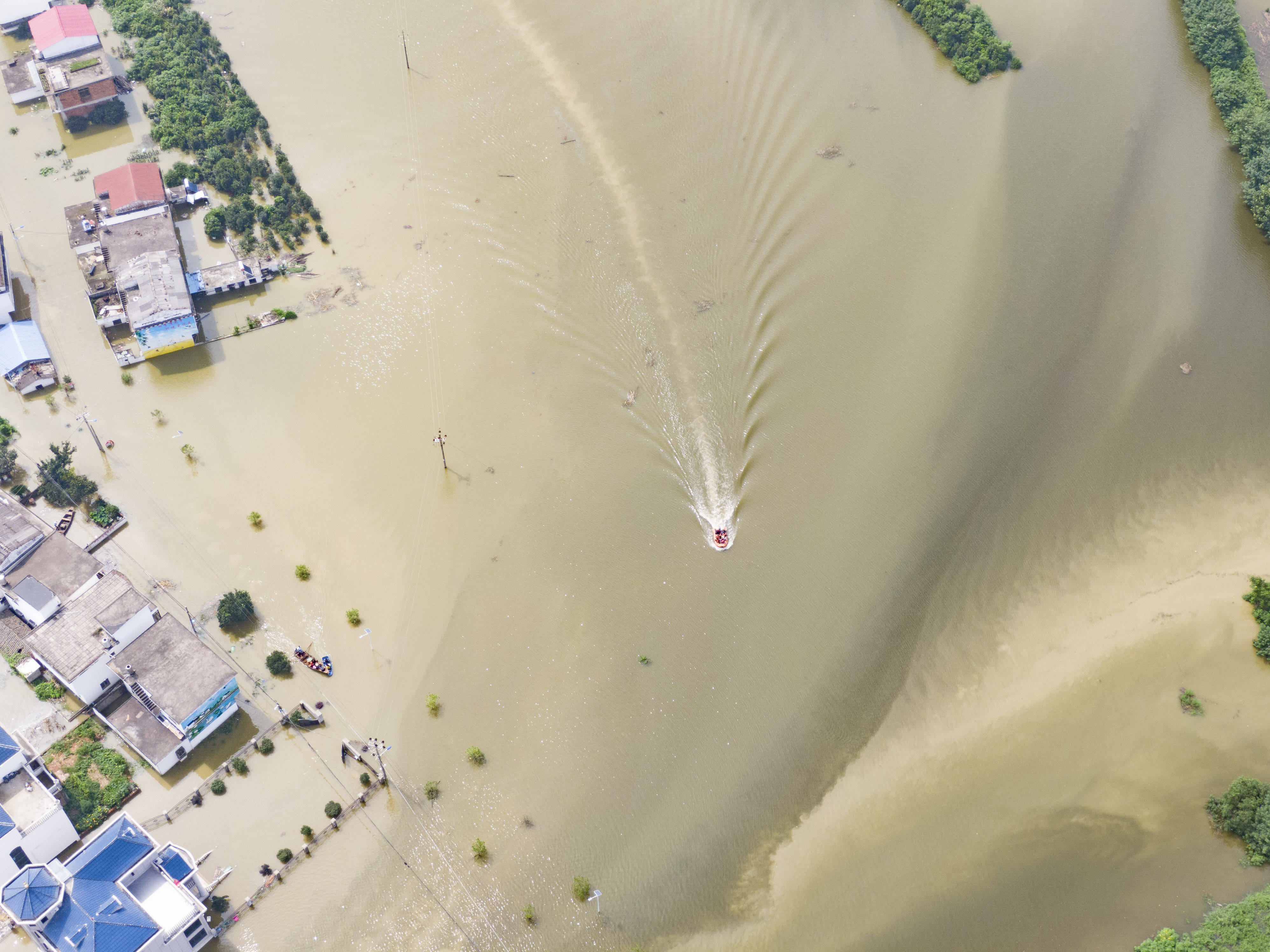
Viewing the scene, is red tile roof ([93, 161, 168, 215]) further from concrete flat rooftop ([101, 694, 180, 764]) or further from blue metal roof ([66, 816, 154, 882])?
blue metal roof ([66, 816, 154, 882])

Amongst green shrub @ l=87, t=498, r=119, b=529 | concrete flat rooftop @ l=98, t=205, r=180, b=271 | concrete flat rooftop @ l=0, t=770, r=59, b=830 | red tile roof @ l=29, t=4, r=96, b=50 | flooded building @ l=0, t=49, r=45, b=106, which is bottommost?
concrete flat rooftop @ l=0, t=770, r=59, b=830

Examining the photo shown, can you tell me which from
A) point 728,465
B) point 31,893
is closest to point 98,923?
point 31,893

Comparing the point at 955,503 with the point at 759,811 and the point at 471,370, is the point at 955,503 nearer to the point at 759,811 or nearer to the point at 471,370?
the point at 759,811

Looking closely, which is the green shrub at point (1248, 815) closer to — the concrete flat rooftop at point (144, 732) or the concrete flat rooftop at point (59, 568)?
the concrete flat rooftop at point (144, 732)

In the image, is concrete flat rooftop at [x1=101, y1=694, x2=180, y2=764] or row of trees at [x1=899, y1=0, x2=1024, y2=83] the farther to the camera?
row of trees at [x1=899, y1=0, x2=1024, y2=83]

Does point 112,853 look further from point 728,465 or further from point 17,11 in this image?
point 17,11

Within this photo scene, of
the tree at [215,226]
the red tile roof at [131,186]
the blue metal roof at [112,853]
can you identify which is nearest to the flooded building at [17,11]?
the red tile roof at [131,186]

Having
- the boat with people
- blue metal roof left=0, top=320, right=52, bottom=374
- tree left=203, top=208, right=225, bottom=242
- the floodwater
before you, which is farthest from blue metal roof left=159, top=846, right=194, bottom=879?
tree left=203, top=208, right=225, bottom=242
